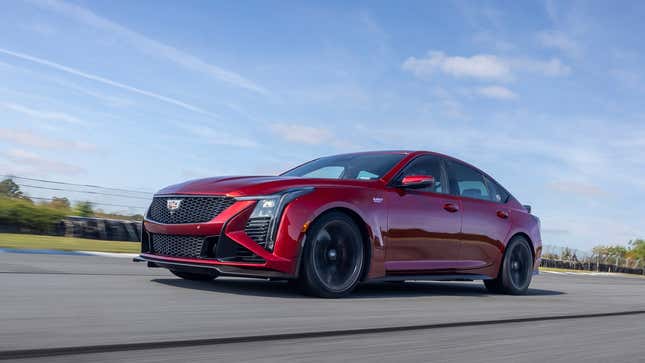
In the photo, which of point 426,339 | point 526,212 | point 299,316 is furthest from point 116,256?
point 426,339

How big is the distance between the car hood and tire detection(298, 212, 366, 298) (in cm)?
34

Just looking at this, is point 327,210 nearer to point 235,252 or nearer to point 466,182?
point 235,252

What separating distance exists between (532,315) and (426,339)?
2.16m

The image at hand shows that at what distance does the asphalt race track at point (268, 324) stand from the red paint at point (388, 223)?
0.39 m

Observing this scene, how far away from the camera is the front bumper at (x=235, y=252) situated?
19.4 ft

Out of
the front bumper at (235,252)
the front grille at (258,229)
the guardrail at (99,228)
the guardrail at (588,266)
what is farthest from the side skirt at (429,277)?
the guardrail at (588,266)

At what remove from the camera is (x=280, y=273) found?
5949 mm

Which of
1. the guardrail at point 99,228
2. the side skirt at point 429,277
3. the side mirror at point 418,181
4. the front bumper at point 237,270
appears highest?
the side mirror at point 418,181

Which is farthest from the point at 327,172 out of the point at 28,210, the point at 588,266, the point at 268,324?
the point at 588,266

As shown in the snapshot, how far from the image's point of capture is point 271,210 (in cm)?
600

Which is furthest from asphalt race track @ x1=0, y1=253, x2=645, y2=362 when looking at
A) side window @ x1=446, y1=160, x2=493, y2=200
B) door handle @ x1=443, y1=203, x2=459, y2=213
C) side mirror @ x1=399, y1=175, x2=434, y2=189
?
side window @ x1=446, y1=160, x2=493, y2=200

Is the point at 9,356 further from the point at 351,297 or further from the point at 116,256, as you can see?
the point at 116,256

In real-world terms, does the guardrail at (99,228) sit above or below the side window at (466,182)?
below

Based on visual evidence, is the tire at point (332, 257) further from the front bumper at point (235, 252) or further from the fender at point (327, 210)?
the front bumper at point (235, 252)
